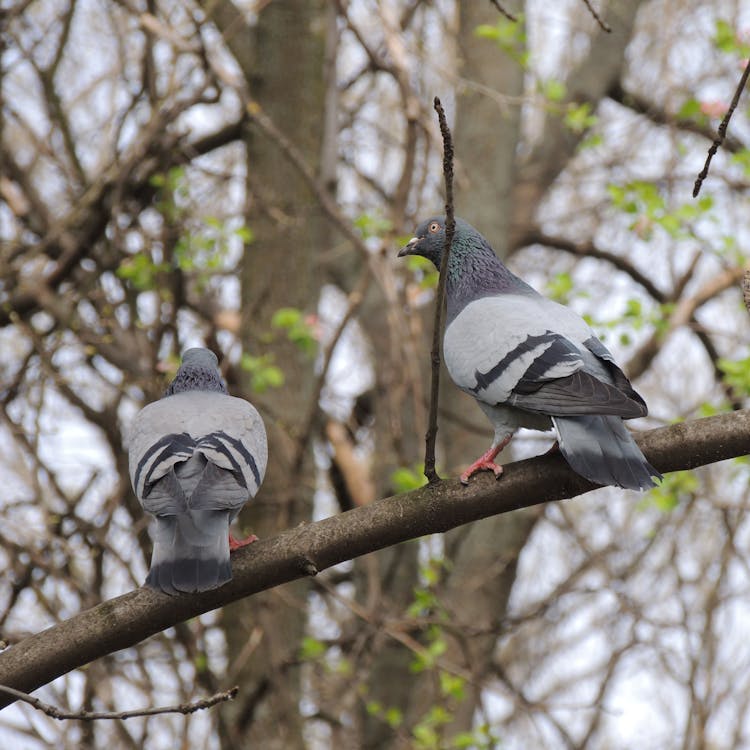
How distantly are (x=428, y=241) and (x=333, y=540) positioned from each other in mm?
1946

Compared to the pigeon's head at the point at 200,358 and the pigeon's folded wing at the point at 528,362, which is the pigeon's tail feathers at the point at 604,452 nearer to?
the pigeon's folded wing at the point at 528,362

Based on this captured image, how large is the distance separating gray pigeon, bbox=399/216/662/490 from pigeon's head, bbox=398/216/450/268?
1.26 feet

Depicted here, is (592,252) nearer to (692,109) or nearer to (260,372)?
(692,109)

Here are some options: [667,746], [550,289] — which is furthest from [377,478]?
[667,746]

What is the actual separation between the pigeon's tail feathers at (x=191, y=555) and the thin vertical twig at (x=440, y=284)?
25.7 inches

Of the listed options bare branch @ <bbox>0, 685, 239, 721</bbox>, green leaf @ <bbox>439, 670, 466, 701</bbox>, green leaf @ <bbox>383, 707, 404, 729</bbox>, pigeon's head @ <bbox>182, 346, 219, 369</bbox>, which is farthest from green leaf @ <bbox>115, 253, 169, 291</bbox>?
bare branch @ <bbox>0, 685, 239, 721</bbox>

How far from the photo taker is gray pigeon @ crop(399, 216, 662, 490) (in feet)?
10.7

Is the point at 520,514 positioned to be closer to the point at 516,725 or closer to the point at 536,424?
the point at 516,725

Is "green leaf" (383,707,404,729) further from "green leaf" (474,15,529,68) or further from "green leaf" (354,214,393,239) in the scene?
"green leaf" (474,15,529,68)

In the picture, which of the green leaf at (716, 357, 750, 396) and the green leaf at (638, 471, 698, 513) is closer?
the green leaf at (716, 357, 750, 396)

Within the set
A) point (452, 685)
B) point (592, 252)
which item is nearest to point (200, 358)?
point (452, 685)

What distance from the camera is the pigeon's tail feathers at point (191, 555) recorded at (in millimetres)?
3168

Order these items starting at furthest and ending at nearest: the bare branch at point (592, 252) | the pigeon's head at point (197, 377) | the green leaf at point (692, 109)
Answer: the bare branch at point (592, 252)
the green leaf at point (692, 109)
the pigeon's head at point (197, 377)

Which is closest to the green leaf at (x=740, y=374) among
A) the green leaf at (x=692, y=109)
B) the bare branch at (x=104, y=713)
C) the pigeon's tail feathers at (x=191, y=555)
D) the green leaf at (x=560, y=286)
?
the green leaf at (x=560, y=286)
